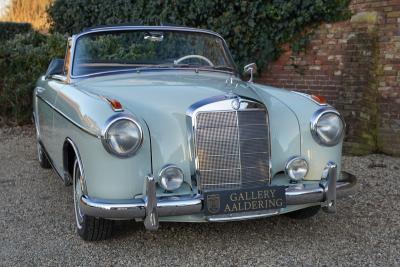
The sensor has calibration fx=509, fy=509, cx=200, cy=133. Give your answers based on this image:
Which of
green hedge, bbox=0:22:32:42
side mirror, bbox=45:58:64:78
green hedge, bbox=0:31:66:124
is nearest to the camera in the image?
side mirror, bbox=45:58:64:78

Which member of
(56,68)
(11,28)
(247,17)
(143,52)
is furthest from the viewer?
(11,28)

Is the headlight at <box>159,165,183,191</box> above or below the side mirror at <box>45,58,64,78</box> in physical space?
below

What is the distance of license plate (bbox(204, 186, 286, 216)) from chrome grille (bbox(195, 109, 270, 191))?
0.15 m

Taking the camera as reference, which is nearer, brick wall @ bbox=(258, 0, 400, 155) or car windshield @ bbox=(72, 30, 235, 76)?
car windshield @ bbox=(72, 30, 235, 76)

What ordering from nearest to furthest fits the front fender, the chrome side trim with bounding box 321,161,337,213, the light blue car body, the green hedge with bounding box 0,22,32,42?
the light blue car body → the chrome side trim with bounding box 321,161,337,213 → the front fender → the green hedge with bounding box 0,22,32,42

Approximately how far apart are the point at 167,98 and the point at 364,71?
3.85 metres

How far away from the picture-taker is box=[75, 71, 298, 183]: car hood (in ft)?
10.8

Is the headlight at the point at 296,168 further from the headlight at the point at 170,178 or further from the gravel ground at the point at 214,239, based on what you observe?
the headlight at the point at 170,178

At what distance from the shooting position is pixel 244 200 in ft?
10.7

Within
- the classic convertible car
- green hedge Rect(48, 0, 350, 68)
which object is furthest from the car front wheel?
green hedge Rect(48, 0, 350, 68)

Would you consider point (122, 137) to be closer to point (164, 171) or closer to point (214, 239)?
point (164, 171)

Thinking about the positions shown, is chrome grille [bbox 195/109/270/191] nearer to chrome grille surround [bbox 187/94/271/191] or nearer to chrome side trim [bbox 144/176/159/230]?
chrome grille surround [bbox 187/94/271/191]

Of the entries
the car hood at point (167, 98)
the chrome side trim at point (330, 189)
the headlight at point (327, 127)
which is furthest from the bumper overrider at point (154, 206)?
the headlight at point (327, 127)

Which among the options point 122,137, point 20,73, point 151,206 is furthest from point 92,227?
point 20,73
